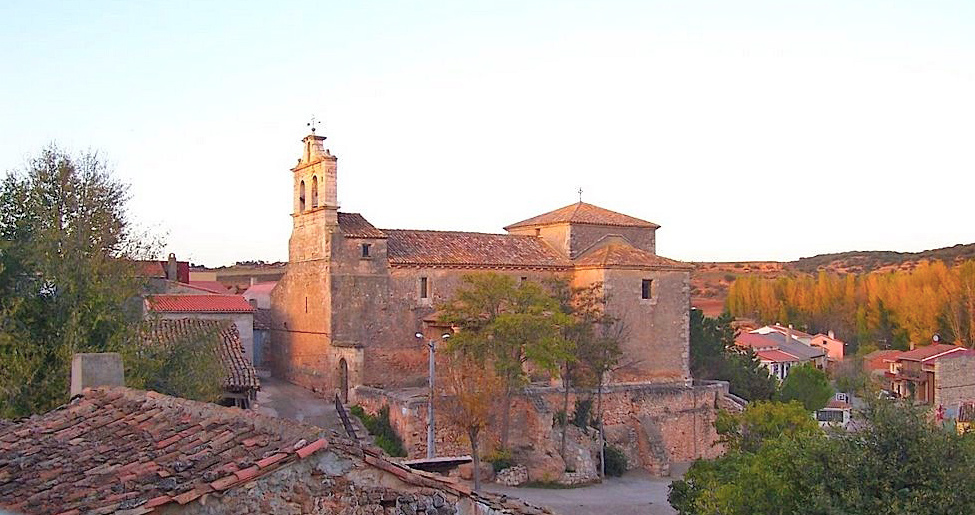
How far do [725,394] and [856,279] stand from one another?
61576 mm

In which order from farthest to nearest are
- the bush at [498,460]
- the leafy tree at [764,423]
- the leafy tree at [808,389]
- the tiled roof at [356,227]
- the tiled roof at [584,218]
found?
the leafy tree at [808,389] < the tiled roof at [584,218] < the tiled roof at [356,227] < the bush at [498,460] < the leafy tree at [764,423]

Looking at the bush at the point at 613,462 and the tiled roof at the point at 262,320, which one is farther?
the tiled roof at the point at 262,320

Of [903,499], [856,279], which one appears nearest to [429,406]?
[903,499]

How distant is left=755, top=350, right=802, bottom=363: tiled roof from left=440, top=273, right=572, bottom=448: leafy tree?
35.2m

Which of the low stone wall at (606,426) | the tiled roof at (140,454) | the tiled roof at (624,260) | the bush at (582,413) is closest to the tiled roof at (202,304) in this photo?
the low stone wall at (606,426)

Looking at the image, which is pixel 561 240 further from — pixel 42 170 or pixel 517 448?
pixel 42 170

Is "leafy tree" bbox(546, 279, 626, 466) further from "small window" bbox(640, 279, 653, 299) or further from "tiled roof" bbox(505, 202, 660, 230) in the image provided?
"tiled roof" bbox(505, 202, 660, 230)

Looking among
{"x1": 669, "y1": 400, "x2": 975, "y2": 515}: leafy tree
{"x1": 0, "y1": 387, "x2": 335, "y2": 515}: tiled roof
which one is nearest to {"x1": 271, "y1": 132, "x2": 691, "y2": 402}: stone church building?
{"x1": 669, "y1": 400, "x2": 975, "y2": 515}: leafy tree

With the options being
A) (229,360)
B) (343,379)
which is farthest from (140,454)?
→ (343,379)

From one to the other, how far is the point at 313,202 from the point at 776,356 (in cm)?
3992

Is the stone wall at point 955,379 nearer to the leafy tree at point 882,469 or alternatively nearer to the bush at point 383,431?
the bush at point 383,431

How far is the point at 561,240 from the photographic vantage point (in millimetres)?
38906

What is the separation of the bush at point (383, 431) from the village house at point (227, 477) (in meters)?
21.4

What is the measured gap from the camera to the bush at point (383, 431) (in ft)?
94.6
